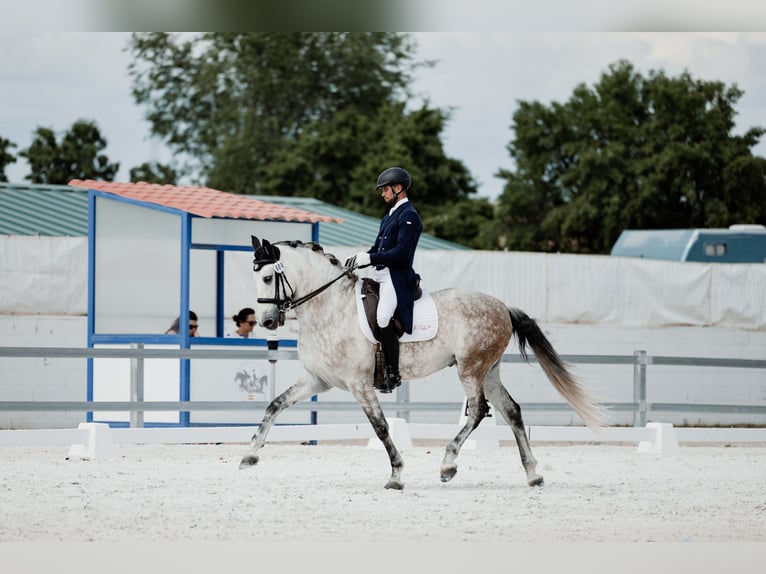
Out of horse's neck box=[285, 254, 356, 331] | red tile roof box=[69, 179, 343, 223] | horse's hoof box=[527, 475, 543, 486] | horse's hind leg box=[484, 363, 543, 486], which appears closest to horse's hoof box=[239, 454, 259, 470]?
horse's neck box=[285, 254, 356, 331]

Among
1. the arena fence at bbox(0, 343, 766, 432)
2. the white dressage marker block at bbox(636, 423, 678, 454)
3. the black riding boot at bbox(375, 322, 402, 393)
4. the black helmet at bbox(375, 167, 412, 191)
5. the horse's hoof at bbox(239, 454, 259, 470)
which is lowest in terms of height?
the white dressage marker block at bbox(636, 423, 678, 454)

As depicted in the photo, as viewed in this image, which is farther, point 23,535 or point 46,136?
point 46,136

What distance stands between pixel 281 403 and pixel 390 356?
84 centimetres

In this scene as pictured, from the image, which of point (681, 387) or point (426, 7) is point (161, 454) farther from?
point (681, 387)

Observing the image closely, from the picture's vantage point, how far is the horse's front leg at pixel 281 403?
30.2 ft

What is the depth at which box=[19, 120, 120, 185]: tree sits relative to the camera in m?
52.3

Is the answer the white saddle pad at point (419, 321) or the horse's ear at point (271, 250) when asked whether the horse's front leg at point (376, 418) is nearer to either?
the white saddle pad at point (419, 321)

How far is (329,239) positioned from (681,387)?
6611 millimetres

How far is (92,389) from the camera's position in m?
13.6

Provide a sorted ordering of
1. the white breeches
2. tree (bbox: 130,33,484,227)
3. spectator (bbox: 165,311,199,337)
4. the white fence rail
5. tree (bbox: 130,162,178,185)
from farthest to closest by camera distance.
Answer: tree (bbox: 130,162,178,185) → tree (bbox: 130,33,484,227) → spectator (bbox: 165,311,199,337) → the white fence rail → the white breeches

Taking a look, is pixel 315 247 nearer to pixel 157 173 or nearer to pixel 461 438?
pixel 461 438

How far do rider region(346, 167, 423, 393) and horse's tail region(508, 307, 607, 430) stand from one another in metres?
1.14

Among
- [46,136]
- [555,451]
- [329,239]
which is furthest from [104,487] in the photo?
[46,136]

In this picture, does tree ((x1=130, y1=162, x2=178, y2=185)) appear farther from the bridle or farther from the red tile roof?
the bridle
